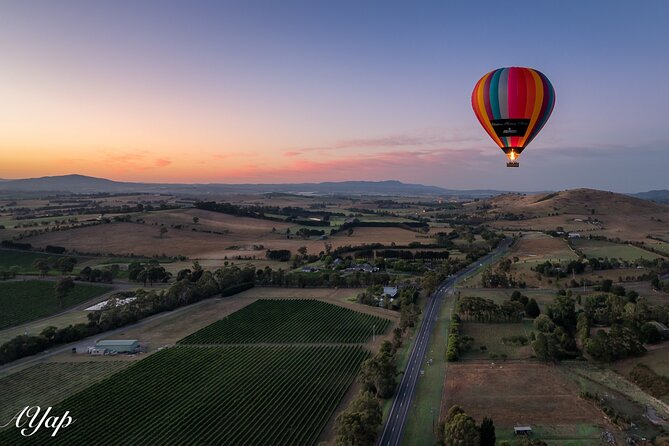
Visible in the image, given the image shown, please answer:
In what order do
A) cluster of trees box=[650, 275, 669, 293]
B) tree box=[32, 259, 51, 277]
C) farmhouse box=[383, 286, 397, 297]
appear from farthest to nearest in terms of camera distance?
tree box=[32, 259, 51, 277] → farmhouse box=[383, 286, 397, 297] → cluster of trees box=[650, 275, 669, 293]

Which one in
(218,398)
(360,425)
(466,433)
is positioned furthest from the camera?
(218,398)

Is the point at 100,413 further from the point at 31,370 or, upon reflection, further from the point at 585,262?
the point at 585,262

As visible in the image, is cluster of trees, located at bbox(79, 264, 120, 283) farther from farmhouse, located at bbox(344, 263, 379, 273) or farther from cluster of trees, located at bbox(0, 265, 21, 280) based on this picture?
farmhouse, located at bbox(344, 263, 379, 273)

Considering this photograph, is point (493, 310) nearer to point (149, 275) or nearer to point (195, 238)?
point (149, 275)

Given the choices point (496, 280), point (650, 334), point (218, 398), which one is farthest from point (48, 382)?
point (496, 280)

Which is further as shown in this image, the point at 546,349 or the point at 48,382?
the point at 546,349

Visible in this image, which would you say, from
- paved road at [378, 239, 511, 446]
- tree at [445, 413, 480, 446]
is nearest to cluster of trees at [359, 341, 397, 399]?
paved road at [378, 239, 511, 446]

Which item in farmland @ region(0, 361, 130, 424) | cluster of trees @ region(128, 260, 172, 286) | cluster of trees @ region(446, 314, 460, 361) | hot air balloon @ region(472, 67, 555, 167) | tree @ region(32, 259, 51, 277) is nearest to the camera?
farmland @ region(0, 361, 130, 424)
